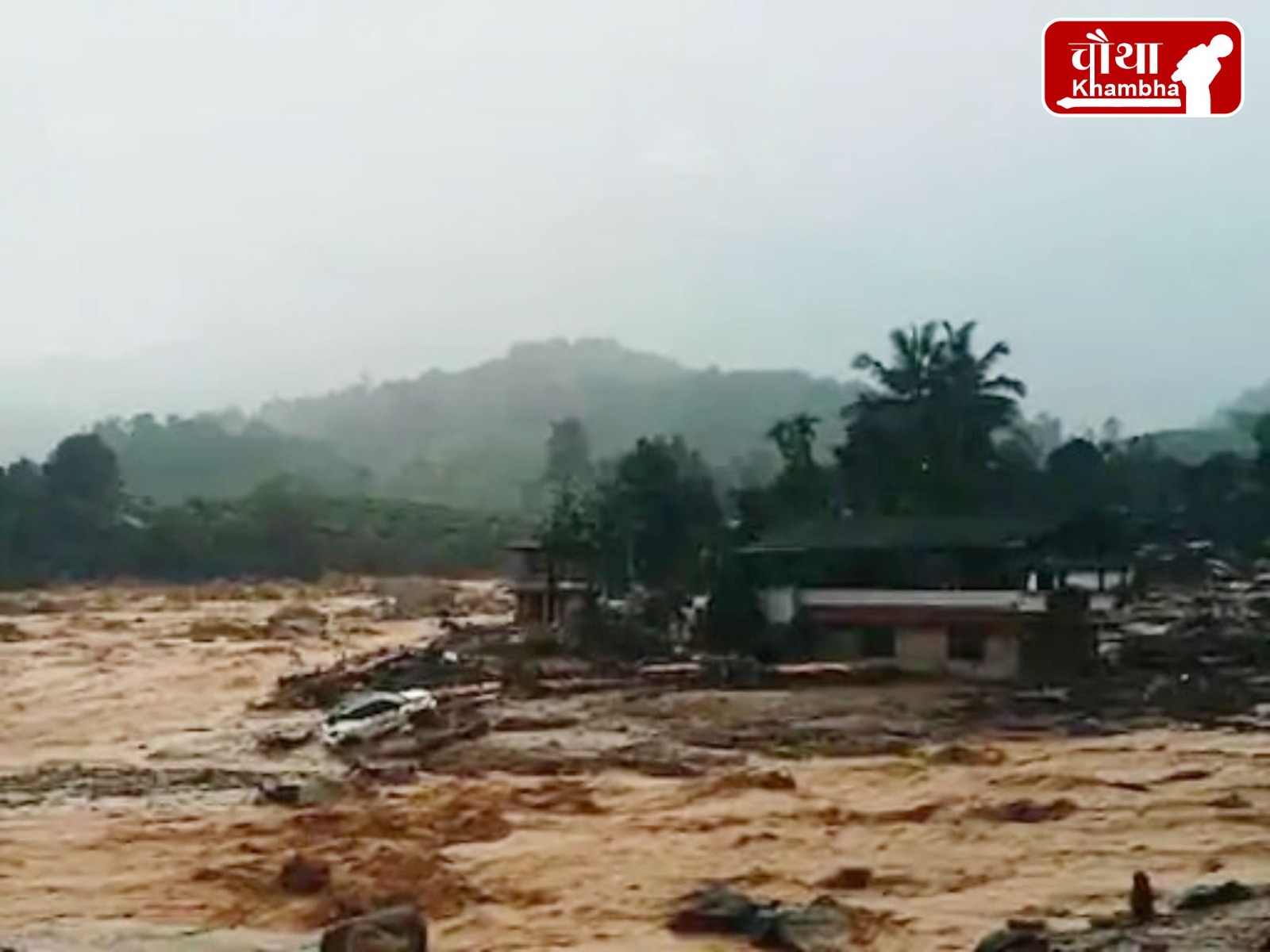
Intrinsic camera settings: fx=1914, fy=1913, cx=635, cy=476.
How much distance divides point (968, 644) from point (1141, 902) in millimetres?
20771

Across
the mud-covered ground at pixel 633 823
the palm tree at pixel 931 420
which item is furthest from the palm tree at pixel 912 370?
the mud-covered ground at pixel 633 823

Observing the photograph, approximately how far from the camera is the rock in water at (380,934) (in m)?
12.9

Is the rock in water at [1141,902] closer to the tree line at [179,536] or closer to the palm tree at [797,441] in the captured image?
the palm tree at [797,441]

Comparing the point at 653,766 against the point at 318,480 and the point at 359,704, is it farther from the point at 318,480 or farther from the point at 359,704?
the point at 318,480

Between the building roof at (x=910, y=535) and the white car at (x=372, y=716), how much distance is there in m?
10.6

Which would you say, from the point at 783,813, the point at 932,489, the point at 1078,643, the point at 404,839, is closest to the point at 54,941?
the point at 404,839

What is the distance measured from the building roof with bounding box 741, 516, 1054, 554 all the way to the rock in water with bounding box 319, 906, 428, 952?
24651 millimetres

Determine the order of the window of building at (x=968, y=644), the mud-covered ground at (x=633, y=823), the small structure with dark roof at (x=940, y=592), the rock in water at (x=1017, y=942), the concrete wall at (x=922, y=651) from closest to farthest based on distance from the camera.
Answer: the rock in water at (x=1017, y=942)
the mud-covered ground at (x=633, y=823)
the small structure with dark roof at (x=940, y=592)
the window of building at (x=968, y=644)
the concrete wall at (x=922, y=651)

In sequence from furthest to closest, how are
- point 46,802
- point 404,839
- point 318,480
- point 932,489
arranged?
1. point 318,480
2. point 932,489
3. point 46,802
4. point 404,839

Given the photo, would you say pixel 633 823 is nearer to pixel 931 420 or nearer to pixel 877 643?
pixel 877 643

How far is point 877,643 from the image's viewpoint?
118 ft

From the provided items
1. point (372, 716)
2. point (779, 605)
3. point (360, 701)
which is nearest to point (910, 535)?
point (779, 605)

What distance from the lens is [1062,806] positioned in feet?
65.7

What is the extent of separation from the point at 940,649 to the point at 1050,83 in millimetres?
21515
